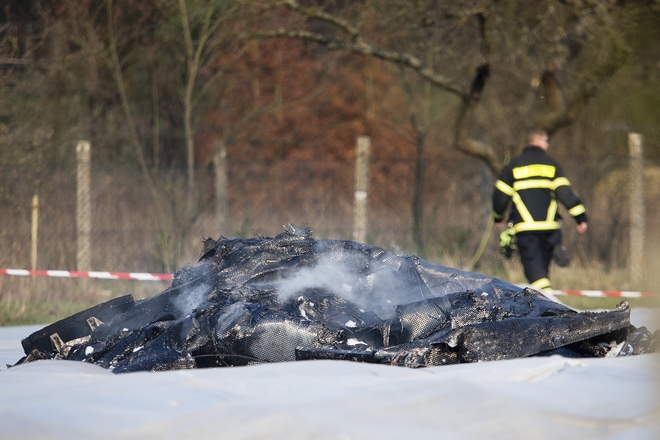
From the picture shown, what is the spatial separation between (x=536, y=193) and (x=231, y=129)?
687cm

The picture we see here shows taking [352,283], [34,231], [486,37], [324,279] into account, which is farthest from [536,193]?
[34,231]

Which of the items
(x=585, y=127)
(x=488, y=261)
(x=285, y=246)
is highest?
(x=585, y=127)

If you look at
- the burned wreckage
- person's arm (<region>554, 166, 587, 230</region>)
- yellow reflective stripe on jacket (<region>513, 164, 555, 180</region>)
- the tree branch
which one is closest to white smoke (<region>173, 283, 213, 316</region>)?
the burned wreckage

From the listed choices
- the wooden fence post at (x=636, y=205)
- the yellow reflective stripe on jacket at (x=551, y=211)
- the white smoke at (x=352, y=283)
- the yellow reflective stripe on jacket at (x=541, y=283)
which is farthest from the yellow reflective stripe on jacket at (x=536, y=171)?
the wooden fence post at (x=636, y=205)

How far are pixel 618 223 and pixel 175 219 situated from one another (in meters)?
6.82

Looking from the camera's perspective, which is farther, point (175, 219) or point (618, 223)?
point (618, 223)

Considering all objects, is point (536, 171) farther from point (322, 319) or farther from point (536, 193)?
point (322, 319)

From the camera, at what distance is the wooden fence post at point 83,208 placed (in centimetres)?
897

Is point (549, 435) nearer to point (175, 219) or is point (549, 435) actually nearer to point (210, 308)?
point (210, 308)

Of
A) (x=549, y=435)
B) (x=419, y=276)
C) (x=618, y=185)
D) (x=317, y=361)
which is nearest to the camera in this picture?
(x=549, y=435)

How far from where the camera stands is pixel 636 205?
35.0ft

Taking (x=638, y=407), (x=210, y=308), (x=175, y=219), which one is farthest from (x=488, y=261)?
(x=638, y=407)

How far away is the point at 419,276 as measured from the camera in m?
4.32

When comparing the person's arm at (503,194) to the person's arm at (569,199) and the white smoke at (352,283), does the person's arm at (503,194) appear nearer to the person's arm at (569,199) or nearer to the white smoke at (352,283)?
the person's arm at (569,199)
